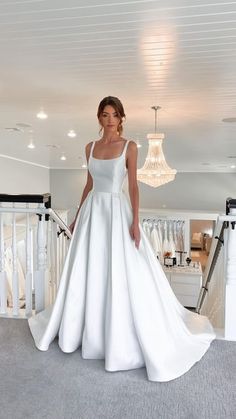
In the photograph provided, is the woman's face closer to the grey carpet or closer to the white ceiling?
the white ceiling

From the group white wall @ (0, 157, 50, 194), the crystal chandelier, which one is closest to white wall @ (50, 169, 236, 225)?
white wall @ (0, 157, 50, 194)

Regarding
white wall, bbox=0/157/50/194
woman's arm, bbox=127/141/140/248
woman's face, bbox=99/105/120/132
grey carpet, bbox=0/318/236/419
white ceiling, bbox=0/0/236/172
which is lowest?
grey carpet, bbox=0/318/236/419

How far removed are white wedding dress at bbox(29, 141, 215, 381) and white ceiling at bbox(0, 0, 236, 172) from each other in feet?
2.97

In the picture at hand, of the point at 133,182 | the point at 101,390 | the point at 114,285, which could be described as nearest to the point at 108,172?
the point at 133,182

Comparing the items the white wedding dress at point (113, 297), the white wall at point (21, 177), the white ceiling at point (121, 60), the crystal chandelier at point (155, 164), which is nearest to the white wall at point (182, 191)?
the white wall at point (21, 177)

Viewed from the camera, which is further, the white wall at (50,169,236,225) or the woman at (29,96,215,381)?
the white wall at (50,169,236,225)

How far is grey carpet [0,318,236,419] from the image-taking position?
1375mm

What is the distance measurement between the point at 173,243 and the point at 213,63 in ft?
23.3

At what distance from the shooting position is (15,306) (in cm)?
234

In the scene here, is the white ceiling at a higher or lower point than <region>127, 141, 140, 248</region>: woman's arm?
higher

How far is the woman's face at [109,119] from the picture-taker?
5.76 feet

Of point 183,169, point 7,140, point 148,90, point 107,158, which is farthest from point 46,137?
point 183,169

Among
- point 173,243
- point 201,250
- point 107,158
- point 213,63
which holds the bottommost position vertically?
point 201,250

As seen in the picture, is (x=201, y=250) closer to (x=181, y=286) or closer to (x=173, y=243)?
(x=173, y=243)
